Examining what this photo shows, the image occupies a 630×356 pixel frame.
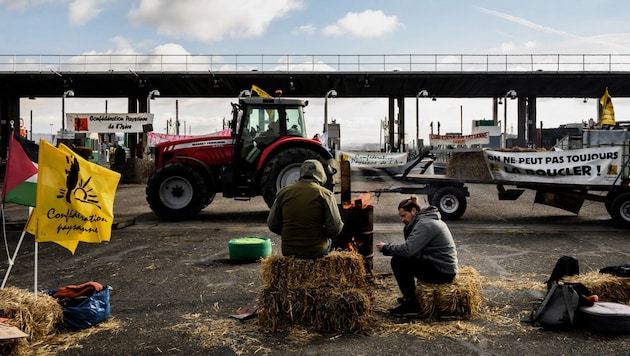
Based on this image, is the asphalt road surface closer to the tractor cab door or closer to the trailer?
the trailer

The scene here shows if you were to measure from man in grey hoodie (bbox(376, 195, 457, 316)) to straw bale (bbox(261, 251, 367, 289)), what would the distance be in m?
0.46

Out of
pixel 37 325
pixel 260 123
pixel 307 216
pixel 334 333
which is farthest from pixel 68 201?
pixel 260 123

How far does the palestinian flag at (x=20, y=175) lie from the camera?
5281 mm

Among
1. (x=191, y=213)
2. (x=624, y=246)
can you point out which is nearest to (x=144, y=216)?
(x=191, y=213)

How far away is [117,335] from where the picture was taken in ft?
16.3

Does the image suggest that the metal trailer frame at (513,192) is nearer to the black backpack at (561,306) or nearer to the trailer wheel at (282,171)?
the trailer wheel at (282,171)

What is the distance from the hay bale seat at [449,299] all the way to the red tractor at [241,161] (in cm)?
741

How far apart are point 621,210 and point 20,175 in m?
12.2

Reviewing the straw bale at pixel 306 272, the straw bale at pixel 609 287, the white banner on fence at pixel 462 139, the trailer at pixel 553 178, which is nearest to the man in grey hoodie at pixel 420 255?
the straw bale at pixel 306 272

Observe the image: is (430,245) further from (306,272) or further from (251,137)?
(251,137)

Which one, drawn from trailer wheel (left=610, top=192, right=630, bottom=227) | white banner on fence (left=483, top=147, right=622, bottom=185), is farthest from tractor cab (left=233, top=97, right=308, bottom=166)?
trailer wheel (left=610, top=192, right=630, bottom=227)

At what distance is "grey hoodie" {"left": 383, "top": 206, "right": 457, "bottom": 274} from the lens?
213 inches

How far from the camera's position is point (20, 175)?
17.8ft

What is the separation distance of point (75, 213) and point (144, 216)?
30.1 feet
